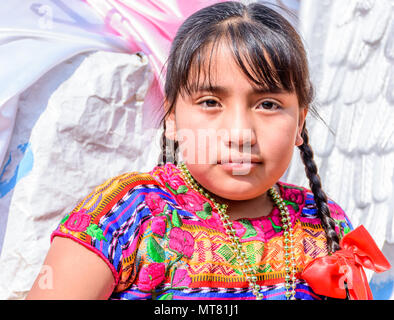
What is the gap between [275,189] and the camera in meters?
1.08

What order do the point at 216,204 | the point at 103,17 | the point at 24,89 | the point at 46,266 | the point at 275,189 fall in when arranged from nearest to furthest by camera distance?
the point at 46,266, the point at 216,204, the point at 275,189, the point at 24,89, the point at 103,17

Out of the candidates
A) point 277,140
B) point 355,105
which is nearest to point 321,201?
point 277,140

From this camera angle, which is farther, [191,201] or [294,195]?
[294,195]

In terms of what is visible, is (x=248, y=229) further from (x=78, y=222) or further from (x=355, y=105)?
(x=355, y=105)

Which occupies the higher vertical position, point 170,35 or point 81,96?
point 170,35

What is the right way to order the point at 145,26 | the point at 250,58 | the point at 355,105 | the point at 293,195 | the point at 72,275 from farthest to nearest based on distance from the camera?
the point at 355,105 → the point at 145,26 → the point at 293,195 → the point at 250,58 → the point at 72,275

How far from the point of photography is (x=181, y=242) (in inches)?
34.0

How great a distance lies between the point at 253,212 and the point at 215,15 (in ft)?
1.30

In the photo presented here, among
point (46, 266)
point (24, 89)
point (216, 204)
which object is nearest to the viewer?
point (46, 266)

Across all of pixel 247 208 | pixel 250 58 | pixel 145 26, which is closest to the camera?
pixel 250 58

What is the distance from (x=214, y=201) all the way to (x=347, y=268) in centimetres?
28

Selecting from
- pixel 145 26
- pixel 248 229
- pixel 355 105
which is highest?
pixel 145 26

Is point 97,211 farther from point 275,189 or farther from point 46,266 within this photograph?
point 275,189
